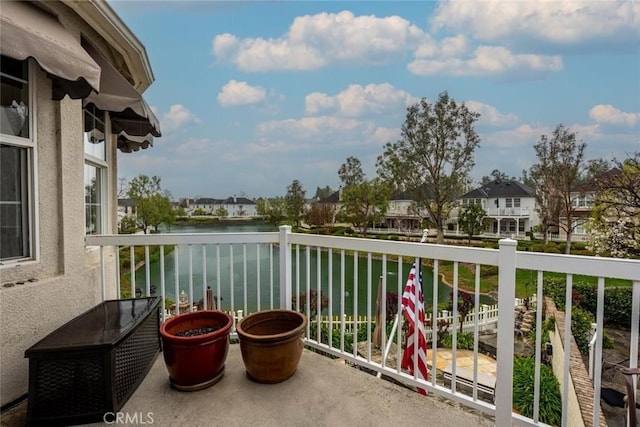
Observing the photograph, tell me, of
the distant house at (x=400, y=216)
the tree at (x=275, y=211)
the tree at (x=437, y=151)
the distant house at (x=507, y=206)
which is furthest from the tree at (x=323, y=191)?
the tree at (x=437, y=151)

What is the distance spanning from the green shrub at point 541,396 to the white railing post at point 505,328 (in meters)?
3.53

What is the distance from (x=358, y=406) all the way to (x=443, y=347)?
317 inches

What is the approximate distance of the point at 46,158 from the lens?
2.40 m

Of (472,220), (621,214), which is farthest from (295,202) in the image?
(621,214)

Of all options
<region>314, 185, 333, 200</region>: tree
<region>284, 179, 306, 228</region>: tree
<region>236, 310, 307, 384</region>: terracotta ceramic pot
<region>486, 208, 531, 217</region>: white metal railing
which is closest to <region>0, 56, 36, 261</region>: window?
<region>236, 310, 307, 384</region>: terracotta ceramic pot

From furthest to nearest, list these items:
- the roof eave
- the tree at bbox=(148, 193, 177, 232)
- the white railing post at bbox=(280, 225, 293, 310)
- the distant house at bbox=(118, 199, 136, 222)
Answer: the tree at bbox=(148, 193, 177, 232) < the distant house at bbox=(118, 199, 136, 222) < the white railing post at bbox=(280, 225, 293, 310) < the roof eave

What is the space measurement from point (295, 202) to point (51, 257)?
33.0 metres

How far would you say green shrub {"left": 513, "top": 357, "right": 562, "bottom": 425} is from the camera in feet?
16.9

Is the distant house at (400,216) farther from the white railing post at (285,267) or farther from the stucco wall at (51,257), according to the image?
the stucco wall at (51,257)

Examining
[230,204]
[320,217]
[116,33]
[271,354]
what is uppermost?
[116,33]

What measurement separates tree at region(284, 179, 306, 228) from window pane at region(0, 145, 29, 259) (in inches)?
1245

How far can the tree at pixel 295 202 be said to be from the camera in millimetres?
34975

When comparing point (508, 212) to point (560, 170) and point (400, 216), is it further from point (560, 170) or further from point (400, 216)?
point (400, 216)

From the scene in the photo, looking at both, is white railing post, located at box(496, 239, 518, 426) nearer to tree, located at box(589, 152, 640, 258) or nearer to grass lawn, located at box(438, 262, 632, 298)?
tree, located at box(589, 152, 640, 258)
